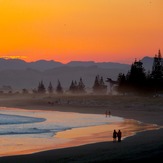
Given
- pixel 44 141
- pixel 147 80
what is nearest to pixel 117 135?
pixel 44 141

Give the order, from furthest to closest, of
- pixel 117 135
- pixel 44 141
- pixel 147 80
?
pixel 147 80, pixel 44 141, pixel 117 135

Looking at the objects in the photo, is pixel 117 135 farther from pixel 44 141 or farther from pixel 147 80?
pixel 147 80

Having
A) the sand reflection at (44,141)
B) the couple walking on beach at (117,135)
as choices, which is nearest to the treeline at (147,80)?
the sand reflection at (44,141)

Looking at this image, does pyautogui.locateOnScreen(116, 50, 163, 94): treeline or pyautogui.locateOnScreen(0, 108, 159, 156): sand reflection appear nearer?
pyautogui.locateOnScreen(0, 108, 159, 156): sand reflection

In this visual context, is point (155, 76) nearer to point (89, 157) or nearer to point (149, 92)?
point (149, 92)

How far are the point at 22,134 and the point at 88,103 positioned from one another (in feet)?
201

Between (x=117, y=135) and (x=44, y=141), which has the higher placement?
(x=117, y=135)

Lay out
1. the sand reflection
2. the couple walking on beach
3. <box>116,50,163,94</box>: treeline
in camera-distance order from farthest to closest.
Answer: <box>116,50,163,94</box>: treeline < the couple walking on beach < the sand reflection

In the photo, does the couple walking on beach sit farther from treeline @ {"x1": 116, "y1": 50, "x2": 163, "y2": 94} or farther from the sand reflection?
treeline @ {"x1": 116, "y1": 50, "x2": 163, "y2": 94}

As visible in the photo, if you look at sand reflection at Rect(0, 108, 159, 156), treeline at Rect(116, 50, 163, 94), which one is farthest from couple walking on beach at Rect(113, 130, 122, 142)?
treeline at Rect(116, 50, 163, 94)

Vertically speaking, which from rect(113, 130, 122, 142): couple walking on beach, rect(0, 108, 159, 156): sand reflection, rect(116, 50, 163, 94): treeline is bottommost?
rect(0, 108, 159, 156): sand reflection

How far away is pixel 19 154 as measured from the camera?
26.4m

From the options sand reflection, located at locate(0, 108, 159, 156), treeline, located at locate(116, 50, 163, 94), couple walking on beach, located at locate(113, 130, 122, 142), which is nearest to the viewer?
sand reflection, located at locate(0, 108, 159, 156)

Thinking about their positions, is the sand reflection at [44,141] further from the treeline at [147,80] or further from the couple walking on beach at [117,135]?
the treeline at [147,80]
